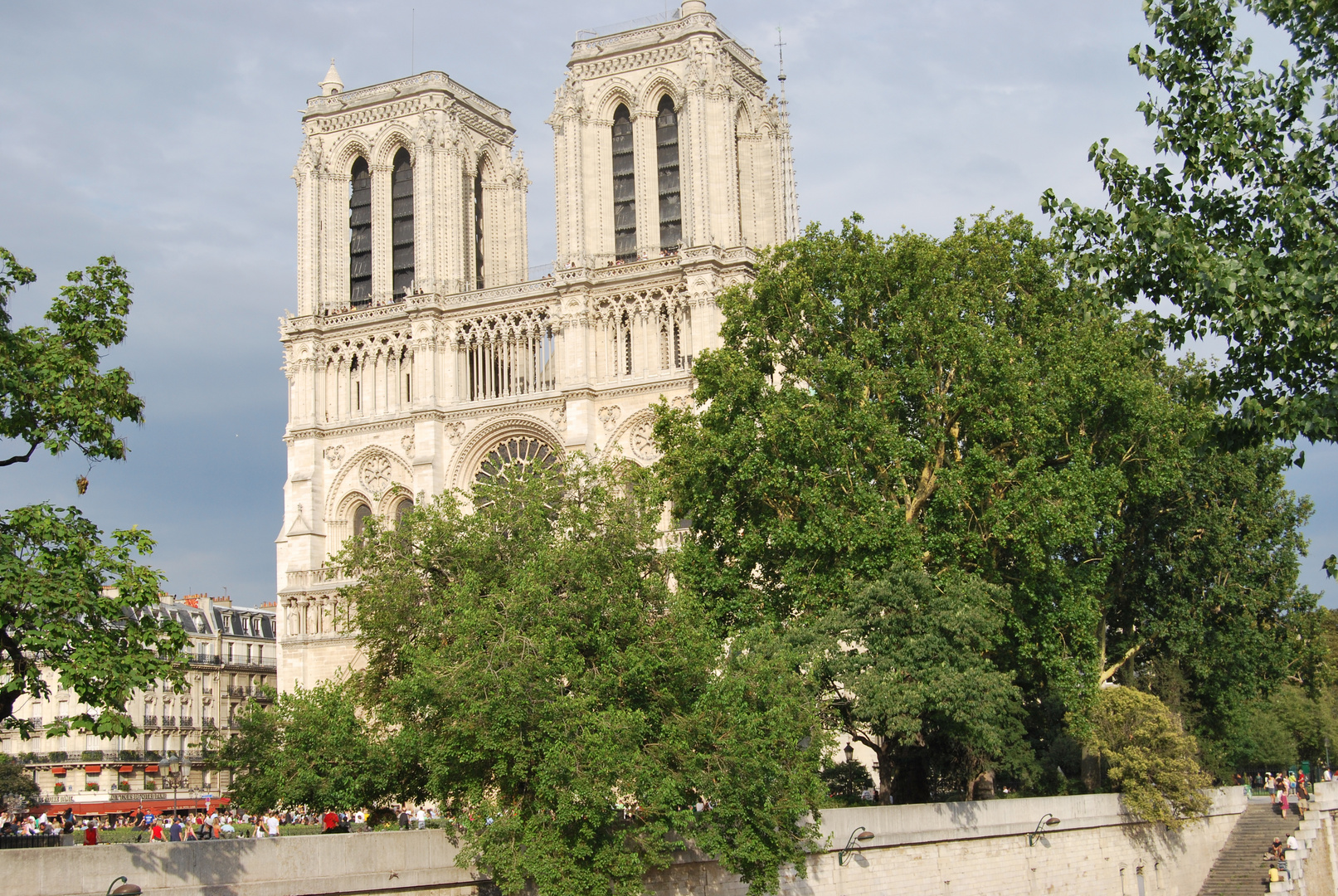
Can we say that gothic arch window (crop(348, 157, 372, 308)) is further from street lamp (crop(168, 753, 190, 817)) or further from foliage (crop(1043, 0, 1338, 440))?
foliage (crop(1043, 0, 1338, 440))

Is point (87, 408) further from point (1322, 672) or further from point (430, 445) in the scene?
point (1322, 672)

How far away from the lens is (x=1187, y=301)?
1353 centimetres

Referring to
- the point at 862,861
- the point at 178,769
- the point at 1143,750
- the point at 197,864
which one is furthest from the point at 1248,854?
the point at 178,769

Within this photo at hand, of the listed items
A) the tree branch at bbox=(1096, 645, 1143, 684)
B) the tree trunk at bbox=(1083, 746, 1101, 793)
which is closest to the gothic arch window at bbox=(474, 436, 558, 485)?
the tree branch at bbox=(1096, 645, 1143, 684)

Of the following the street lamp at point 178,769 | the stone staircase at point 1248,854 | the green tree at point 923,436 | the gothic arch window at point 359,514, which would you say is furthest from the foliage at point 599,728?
the street lamp at point 178,769

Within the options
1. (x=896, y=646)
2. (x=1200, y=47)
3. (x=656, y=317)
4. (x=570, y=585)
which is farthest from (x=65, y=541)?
(x=656, y=317)

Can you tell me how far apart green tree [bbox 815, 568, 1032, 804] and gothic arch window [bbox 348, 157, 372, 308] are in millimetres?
26216

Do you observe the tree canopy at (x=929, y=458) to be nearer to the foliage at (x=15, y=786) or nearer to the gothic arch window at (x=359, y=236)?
the gothic arch window at (x=359, y=236)

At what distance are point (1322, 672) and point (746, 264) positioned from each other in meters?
18.5

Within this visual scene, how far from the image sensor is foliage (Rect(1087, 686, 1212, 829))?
28.5 meters

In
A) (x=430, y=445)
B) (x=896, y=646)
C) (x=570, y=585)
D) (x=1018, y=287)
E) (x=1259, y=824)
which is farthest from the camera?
(x=430, y=445)

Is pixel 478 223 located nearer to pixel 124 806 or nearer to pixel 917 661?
pixel 124 806

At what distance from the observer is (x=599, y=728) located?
18.4 meters

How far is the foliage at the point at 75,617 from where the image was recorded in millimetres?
12859
